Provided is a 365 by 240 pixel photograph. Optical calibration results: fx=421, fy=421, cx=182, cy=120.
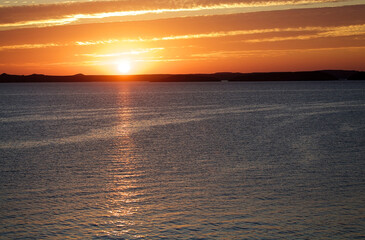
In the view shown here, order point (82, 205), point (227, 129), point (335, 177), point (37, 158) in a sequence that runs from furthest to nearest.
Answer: point (227, 129), point (37, 158), point (335, 177), point (82, 205)

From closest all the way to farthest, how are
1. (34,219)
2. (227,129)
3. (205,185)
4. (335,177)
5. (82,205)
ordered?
1. (34,219)
2. (82,205)
3. (205,185)
4. (335,177)
5. (227,129)

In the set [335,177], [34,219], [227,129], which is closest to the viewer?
[34,219]

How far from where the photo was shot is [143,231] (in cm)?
1509

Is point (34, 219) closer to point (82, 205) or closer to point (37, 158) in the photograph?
point (82, 205)

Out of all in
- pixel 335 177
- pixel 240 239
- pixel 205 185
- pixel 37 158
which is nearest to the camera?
pixel 240 239

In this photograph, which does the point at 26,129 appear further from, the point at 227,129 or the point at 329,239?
the point at 329,239

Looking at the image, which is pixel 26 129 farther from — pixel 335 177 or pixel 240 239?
pixel 240 239

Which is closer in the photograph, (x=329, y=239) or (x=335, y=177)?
(x=329, y=239)

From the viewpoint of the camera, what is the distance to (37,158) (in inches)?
1220

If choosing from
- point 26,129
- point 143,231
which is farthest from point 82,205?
point 26,129

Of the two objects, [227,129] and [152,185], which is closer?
[152,185]

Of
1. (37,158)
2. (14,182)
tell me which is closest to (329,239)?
(14,182)

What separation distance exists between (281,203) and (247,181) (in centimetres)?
427

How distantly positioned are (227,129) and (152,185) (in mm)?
28906
